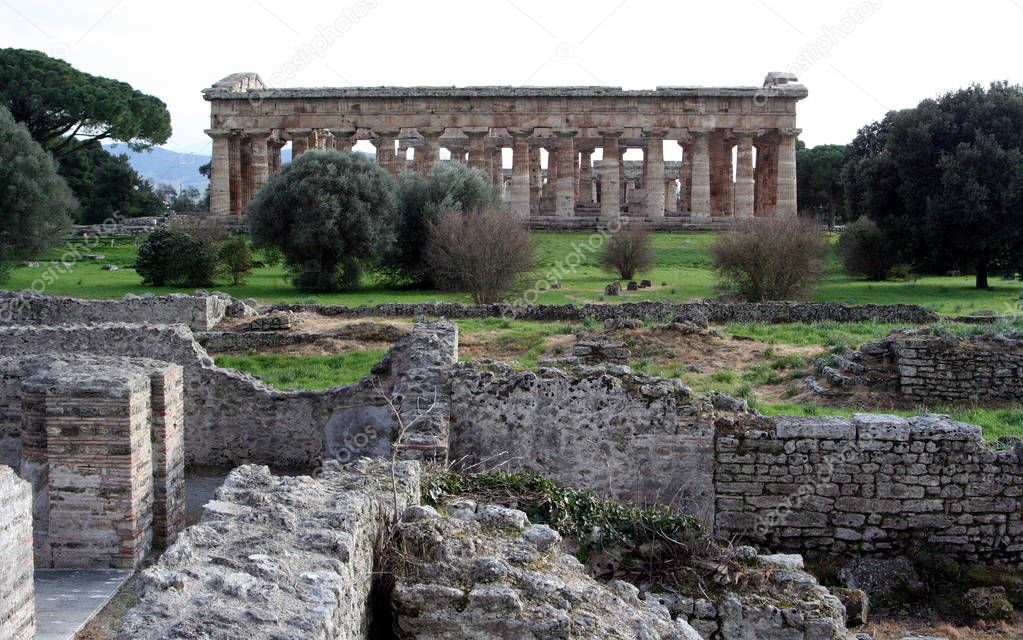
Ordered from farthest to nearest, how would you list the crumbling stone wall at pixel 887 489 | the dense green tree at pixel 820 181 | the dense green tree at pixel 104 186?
the dense green tree at pixel 820 181, the dense green tree at pixel 104 186, the crumbling stone wall at pixel 887 489

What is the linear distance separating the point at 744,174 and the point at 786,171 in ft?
6.26

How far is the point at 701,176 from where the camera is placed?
47.5 metres

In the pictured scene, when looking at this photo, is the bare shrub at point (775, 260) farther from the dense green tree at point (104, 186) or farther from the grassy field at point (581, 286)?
the dense green tree at point (104, 186)

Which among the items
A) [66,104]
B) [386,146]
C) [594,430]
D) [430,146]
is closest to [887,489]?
[594,430]

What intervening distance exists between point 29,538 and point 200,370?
6.13 m

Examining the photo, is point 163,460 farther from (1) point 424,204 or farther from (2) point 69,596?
(1) point 424,204

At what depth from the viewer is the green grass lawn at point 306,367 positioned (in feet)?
51.0

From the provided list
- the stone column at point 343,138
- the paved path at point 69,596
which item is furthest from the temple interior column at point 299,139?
the paved path at point 69,596

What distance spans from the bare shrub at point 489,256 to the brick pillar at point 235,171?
25.0 meters

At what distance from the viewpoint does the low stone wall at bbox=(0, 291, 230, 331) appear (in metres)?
18.8

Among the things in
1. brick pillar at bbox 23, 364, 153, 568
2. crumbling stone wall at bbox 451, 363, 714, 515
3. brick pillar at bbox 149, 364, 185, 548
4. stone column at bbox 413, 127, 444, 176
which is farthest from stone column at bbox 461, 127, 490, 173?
brick pillar at bbox 23, 364, 153, 568

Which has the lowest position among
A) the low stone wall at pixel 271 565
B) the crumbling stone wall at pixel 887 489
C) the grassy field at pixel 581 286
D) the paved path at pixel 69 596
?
the paved path at pixel 69 596

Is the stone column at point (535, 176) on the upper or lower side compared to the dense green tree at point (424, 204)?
upper

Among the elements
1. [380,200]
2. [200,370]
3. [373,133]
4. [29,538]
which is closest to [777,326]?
[200,370]
